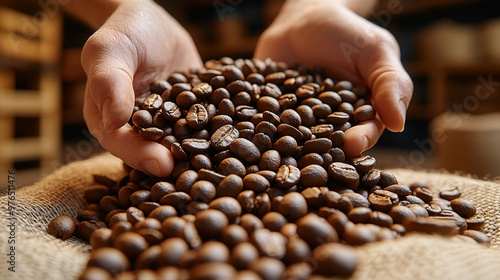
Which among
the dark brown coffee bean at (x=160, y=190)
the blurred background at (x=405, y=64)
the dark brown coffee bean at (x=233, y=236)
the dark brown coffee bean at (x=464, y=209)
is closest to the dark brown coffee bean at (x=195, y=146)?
the dark brown coffee bean at (x=160, y=190)

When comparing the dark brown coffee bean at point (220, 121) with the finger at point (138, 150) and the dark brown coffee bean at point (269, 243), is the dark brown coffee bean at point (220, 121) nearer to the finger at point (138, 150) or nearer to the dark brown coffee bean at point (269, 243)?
the finger at point (138, 150)

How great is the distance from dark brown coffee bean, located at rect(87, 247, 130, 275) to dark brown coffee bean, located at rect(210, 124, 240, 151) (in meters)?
0.41

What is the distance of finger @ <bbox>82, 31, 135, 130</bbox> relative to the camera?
94 cm

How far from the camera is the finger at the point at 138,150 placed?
3.25 ft

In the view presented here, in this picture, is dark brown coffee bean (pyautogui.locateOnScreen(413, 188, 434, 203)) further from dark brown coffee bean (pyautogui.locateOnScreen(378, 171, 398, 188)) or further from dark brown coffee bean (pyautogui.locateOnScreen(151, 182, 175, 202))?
dark brown coffee bean (pyautogui.locateOnScreen(151, 182, 175, 202))

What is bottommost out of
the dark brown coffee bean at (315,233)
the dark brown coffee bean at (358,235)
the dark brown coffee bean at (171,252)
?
the dark brown coffee bean at (358,235)

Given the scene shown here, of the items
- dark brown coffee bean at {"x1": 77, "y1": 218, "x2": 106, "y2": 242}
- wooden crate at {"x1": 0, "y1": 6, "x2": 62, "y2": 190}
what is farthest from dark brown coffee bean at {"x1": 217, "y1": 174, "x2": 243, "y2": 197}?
wooden crate at {"x1": 0, "y1": 6, "x2": 62, "y2": 190}

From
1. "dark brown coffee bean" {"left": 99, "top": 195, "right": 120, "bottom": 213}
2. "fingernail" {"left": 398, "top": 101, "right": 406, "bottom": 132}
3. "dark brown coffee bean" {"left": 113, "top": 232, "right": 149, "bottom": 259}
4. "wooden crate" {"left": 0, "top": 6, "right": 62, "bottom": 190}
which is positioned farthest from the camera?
"wooden crate" {"left": 0, "top": 6, "right": 62, "bottom": 190}

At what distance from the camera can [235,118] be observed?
116cm

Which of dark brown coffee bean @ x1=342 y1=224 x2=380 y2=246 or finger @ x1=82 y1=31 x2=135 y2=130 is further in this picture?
finger @ x1=82 y1=31 x2=135 y2=130

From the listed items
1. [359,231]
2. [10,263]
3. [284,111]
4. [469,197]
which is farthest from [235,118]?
[469,197]

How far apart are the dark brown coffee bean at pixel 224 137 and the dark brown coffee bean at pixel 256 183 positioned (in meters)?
0.15

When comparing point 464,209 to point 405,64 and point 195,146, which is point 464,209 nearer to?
point 195,146

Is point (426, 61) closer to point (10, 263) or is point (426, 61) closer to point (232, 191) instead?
point (232, 191)
